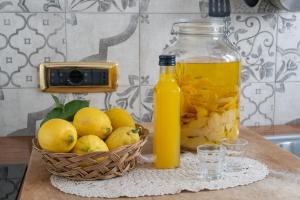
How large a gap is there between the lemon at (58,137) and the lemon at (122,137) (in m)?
0.07

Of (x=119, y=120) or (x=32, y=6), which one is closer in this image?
(x=119, y=120)

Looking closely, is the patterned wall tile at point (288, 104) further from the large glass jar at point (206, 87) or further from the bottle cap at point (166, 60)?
the bottle cap at point (166, 60)

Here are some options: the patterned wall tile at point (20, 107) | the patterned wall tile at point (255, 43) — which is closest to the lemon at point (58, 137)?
the patterned wall tile at point (20, 107)

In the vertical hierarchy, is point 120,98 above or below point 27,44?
below

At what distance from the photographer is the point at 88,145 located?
31.9 inches

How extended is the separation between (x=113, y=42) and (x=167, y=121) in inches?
21.4

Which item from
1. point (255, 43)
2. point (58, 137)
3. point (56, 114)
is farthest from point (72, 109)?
point (255, 43)

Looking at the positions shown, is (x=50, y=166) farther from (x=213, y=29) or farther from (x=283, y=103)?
(x=283, y=103)

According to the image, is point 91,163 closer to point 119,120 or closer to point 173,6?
point 119,120

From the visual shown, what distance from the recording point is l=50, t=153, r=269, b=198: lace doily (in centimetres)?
78

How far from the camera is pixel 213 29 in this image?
101 cm

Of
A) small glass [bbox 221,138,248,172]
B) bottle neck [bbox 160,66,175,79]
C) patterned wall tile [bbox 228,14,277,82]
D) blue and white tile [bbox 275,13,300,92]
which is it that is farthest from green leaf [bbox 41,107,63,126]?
blue and white tile [bbox 275,13,300,92]

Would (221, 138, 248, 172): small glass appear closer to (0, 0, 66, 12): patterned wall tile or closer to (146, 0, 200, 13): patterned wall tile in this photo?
(146, 0, 200, 13): patterned wall tile

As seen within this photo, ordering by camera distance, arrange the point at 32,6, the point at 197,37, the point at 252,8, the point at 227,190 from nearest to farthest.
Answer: the point at 227,190 < the point at 197,37 < the point at 32,6 < the point at 252,8
